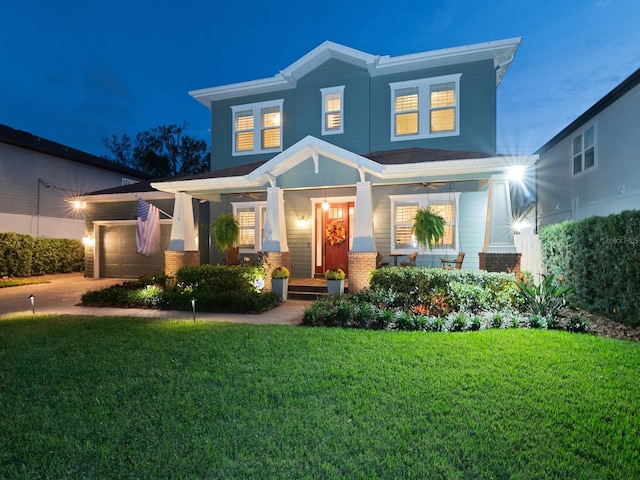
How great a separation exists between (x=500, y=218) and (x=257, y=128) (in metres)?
8.50

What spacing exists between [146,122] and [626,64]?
13383 centimetres

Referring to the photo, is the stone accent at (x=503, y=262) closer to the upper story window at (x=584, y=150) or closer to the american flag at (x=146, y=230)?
the upper story window at (x=584, y=150)

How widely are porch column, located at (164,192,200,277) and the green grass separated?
5.42m

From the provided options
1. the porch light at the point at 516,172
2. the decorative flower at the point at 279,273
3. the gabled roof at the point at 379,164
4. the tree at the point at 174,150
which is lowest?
the decorative flower at the point at 279,273

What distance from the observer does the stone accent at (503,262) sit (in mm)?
8508

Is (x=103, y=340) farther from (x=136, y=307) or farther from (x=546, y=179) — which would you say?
(x=546, y=179)

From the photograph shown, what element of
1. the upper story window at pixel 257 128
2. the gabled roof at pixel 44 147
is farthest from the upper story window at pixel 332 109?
the gabled roof at pixel 44 147

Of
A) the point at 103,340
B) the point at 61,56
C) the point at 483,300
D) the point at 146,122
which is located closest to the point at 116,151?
the point at 103,340

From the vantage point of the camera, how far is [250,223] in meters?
12.8

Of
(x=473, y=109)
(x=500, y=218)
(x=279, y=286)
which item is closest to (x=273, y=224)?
(x=279, y=286)

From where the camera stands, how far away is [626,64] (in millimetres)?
50656

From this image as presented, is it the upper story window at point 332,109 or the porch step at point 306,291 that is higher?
the upper story window at point 332,109

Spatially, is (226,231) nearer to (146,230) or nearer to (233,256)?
(233,256)

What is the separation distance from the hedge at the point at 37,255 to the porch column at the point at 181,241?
868 cm
